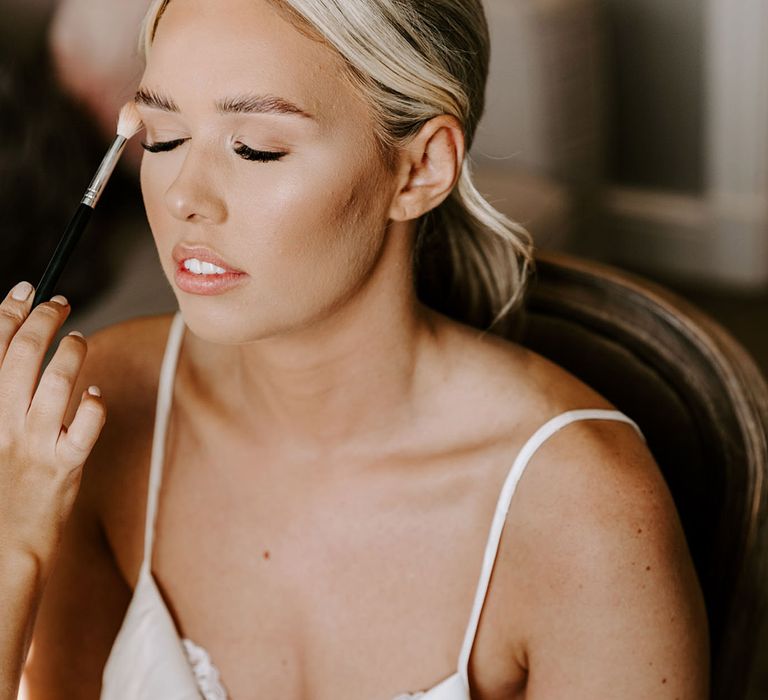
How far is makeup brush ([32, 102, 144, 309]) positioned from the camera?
89 centimetres

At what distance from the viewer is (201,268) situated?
0.90 m

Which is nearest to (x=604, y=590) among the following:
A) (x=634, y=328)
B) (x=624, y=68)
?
(x=634, y=328)

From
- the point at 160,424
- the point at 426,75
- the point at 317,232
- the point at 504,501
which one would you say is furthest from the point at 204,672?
the point at 426,75

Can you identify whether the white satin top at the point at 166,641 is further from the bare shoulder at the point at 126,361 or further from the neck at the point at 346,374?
the neck at the point at 346,374

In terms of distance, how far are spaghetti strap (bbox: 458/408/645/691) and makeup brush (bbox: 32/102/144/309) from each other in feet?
1.47

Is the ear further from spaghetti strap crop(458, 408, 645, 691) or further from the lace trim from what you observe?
→ the lace trim

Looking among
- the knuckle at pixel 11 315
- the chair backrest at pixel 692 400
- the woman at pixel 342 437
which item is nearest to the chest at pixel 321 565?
the woman at pixel 342 437

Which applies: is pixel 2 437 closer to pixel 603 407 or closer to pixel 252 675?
pixel 252 675

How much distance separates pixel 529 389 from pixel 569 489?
0.37 ft

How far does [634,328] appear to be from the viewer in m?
1.11

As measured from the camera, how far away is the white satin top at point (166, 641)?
3.18 ft

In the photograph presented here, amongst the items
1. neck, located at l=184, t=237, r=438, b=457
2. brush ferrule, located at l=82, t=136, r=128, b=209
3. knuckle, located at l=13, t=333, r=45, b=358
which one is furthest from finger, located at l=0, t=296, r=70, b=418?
neck, located at l=184, t=237, r=438, b=457

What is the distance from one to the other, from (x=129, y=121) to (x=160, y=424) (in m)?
0.37

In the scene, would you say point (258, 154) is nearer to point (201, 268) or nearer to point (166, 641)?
point (201, 268)
